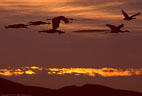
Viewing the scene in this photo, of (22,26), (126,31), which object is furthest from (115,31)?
(22,26)

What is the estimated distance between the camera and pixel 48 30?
6406cm

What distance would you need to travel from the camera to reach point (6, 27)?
6519 cm

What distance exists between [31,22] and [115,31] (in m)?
12.9

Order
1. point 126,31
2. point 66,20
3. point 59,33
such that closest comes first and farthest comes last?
point 59,33, point 66,20, point 126,31

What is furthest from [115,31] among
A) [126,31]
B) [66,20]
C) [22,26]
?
[22,26]

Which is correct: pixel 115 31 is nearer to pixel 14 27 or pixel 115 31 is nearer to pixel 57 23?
pixel 57 23

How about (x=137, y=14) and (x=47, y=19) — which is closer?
(x=47, y=19)

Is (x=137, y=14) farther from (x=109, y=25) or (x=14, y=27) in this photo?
(x=14, y=27)

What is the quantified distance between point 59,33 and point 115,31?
1233 cm

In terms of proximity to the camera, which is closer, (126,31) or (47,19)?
(47,19)

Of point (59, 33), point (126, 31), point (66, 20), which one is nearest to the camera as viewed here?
point (59, 33)

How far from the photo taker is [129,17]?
7494 cm

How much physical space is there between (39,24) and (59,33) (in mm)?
4297

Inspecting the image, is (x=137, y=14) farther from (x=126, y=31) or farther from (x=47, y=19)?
(x=47, y=19)
